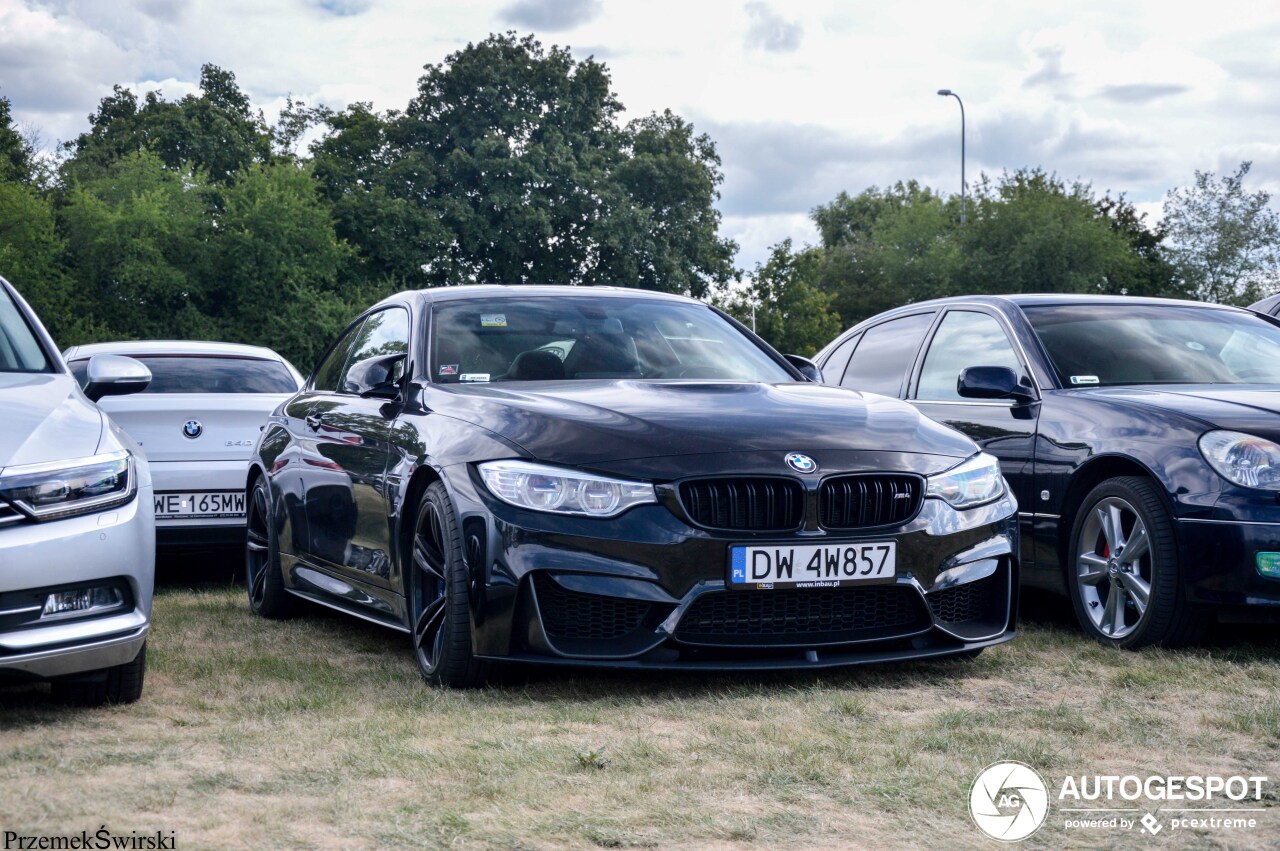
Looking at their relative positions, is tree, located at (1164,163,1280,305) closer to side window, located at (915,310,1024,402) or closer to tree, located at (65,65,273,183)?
tree, located at (65,65,273,183)

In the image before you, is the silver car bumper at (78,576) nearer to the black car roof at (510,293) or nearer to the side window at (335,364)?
the black car roof at (510,293)

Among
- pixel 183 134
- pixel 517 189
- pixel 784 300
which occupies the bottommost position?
pixel 784 300

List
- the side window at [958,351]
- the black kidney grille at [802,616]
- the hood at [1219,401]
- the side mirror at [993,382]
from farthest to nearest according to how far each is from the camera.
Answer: the side window at [958,351]
the side mirror at [993,382]
the hood at [1219,401]
the black kidney grille at [802,616]

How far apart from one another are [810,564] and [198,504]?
4.82 meters

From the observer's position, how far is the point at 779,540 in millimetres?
5094

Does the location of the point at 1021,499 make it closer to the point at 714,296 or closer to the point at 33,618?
the point at 33,618

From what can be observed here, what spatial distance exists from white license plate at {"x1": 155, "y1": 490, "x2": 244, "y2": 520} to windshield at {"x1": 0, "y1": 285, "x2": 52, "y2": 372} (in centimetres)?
298

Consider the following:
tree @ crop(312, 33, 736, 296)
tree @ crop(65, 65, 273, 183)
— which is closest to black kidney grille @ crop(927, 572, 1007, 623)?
tree @ crop(312, 33, 736, 296)

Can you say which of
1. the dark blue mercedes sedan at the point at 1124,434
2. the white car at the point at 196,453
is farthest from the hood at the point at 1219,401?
the white car at the point at 196,453

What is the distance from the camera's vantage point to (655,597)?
5020 mm

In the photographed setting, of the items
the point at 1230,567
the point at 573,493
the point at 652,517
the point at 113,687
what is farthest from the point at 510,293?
the point at 1230,567

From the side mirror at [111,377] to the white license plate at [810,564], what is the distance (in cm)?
242

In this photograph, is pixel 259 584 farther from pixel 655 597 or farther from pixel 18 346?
pixel 655 597

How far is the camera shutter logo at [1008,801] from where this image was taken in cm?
354
